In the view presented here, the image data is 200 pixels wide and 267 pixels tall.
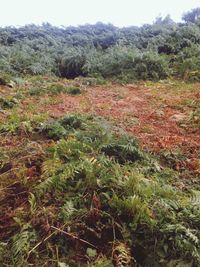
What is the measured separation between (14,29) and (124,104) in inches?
427

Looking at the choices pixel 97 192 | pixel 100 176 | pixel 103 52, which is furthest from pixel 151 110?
pixel 103 52

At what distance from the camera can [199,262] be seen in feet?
9.23

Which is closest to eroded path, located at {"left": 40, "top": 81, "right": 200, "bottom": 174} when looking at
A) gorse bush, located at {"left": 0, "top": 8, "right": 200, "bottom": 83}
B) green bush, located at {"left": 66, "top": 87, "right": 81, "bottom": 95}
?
green bush, located at {"left": 66, "top": 87, "right": 81, "bottom": 95}

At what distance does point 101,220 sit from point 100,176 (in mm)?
614

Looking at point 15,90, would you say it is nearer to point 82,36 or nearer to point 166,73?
point 166,73

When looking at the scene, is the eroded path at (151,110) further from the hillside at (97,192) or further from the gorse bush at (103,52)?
the gorse bush at (103,52)

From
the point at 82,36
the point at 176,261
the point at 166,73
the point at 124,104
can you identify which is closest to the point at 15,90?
the point at 124,104

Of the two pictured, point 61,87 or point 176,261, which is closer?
point 176,261

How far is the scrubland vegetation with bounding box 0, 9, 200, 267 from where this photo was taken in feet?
9.65

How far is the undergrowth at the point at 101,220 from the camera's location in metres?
2.87

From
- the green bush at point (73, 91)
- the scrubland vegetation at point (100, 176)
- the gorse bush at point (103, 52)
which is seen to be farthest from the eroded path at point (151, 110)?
the gorse bush at point (103, 52)

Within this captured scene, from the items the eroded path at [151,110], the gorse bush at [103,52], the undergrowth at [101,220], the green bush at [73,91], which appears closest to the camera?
the undergrowth at [101,220]

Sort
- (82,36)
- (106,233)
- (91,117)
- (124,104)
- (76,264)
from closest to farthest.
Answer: (76,264) < (106,233) < (91,117) < (124,104) < (82,36)

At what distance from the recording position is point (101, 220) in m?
3.23
